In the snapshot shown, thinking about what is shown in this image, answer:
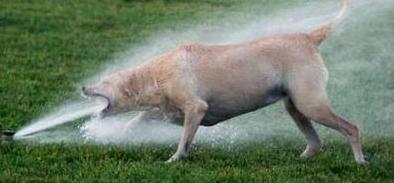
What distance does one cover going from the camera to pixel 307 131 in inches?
352

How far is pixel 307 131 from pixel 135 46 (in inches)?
261

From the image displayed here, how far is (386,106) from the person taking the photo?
11625 millimetres

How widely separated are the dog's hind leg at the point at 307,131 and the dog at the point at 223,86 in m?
0.20

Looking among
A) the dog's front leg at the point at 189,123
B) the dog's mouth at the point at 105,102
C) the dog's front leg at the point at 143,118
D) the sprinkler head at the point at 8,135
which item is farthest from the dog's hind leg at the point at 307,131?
the sprinkler head at the point at 8,135

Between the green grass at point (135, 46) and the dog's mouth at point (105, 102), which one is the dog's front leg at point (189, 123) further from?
the dog's mouth at point (105, 102)

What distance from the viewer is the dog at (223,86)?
27.4 feet

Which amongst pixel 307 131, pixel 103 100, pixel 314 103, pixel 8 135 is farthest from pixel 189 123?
pixel 8 135

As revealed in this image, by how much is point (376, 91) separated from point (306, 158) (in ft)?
13.4

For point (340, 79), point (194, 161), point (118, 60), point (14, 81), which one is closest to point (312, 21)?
point (340, 79)

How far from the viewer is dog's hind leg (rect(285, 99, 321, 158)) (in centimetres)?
880

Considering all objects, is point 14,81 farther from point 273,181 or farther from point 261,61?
point 273,181

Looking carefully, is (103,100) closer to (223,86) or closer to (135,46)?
(223,86)

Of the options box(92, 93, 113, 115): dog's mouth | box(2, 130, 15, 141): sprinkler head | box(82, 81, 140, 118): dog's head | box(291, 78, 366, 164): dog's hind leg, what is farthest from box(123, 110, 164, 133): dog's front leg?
box(291, 78, 366, 164): dog's hind leg

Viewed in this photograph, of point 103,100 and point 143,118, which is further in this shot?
point 143,118
